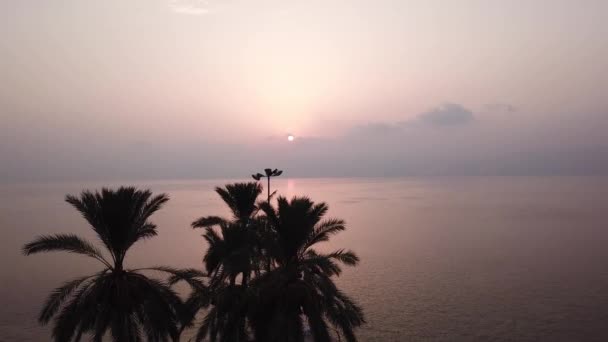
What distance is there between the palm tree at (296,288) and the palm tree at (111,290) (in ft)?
12.4

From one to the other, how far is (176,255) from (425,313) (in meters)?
44.6

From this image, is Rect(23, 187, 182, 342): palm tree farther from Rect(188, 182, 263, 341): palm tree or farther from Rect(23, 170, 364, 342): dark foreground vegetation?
Rect(188, 182, 263, 341): palm tree

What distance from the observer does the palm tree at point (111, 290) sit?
15.0 metres

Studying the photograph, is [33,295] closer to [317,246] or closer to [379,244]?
[317,246]

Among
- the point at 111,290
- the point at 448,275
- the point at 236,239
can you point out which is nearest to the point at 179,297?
the point at 111,290

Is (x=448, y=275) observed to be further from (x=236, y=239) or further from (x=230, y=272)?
(x=230, y=272)

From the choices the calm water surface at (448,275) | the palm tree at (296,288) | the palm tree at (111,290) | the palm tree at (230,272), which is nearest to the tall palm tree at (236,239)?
the palm tree at (230,272)

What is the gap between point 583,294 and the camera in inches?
1652

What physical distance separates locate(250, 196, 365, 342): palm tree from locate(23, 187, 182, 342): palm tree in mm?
3771

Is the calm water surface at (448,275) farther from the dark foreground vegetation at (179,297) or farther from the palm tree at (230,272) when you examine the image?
the dark foreground vegetation at (179,297)

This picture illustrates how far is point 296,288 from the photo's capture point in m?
16.0

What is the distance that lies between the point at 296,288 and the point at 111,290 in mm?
6942

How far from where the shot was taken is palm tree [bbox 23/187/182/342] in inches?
590

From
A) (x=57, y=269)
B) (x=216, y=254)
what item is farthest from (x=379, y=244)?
(x=216, y=254)
